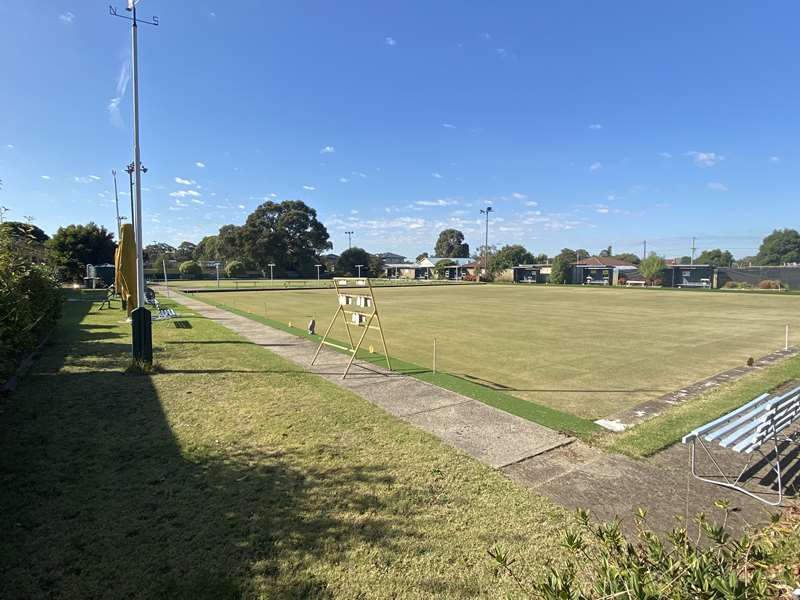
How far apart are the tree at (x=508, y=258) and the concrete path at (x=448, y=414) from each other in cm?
8034

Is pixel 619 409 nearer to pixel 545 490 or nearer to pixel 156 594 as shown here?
pixel 545 490

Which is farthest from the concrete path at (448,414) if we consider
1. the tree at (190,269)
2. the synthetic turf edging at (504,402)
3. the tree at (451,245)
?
the tree at (451,245)

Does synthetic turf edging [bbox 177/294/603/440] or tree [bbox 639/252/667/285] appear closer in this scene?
synthetic turf edging [bbox 177/294/603/440]

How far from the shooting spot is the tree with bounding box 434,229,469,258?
16838 cm

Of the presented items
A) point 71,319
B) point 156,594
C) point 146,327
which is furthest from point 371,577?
point 71,319

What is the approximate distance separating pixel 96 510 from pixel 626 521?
4500 millimetres

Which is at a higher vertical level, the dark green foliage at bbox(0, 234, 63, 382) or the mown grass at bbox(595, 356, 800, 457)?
the dark green foliage at bbox(0, 234, 63, 382)

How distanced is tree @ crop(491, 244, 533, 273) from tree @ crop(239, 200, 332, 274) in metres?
40.9

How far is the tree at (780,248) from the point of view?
119 meters

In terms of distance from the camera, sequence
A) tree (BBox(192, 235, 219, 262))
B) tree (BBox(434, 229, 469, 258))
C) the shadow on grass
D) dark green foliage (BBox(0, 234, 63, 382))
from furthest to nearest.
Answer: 1. tree (BBox(434, 229, 469, 258))
2. tree (BBox(192, 235, 219, 262))
3. dark green foliage (BBox(0, 234, 63, 382))
4. the shadow on grass

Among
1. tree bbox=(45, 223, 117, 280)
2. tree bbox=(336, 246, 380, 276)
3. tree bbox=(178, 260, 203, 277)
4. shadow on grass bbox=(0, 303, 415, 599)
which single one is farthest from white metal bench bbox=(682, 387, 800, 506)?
tree bbox=(336, 246, 380, 276)

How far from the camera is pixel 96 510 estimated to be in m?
3.63

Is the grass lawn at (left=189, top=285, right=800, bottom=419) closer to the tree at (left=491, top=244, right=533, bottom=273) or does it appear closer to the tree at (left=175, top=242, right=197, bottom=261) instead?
the tree at (left=491, top=244, right=533, bottom=273)

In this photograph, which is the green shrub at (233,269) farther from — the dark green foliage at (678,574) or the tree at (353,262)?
the dark green foliage at (678,574)
